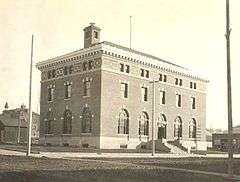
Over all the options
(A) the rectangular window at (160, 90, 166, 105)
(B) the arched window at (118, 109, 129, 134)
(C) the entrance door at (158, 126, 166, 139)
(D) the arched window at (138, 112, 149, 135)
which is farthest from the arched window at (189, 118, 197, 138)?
(B) the arched window at (118, 109, 129, 134)

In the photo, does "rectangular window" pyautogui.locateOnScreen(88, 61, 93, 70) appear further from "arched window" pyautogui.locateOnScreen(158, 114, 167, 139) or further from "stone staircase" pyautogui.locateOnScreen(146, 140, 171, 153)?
"arched window" pyautogui.locateOnScreen(158, 114, 167, 139)

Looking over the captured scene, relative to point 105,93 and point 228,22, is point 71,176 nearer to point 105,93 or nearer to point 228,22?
point 228,22

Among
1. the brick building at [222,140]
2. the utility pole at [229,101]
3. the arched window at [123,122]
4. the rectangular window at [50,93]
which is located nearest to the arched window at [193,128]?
the arched window at [123,122]

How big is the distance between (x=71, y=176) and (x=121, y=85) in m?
34.4

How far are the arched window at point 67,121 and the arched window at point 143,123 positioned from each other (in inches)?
353

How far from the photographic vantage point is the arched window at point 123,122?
51031 mm

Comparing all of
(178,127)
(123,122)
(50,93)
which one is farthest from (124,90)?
(178,127)

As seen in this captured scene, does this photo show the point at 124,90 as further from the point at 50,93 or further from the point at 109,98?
the point at 50,93

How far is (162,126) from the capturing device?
189 ft

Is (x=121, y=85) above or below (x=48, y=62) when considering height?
below

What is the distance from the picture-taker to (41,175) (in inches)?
672

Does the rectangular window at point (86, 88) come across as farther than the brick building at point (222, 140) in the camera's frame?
No

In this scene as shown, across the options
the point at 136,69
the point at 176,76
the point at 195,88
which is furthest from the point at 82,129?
the point at 195,88

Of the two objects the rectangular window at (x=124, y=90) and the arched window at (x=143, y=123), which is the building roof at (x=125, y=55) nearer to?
the rectangular window at (x=124, y=90)
